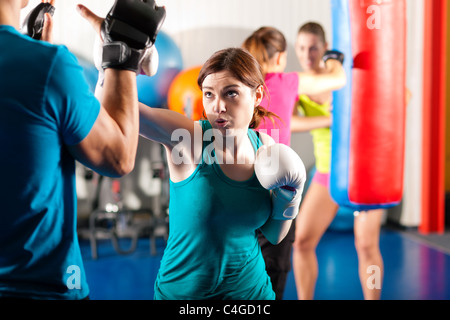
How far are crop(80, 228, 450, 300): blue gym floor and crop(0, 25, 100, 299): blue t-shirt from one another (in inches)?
74.1

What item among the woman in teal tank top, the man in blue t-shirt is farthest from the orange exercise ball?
the man in blue t-shirt

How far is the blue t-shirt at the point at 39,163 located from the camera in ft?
2.65

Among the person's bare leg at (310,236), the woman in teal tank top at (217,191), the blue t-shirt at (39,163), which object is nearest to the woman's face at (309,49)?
the person's bare leg at (310,236)

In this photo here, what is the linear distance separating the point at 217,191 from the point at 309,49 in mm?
1275

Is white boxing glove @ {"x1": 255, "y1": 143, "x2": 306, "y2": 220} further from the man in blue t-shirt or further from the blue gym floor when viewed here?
the blue gym floor

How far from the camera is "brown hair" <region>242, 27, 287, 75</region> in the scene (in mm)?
1509

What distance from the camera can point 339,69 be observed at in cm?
174

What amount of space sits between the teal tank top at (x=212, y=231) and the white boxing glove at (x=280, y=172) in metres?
0.06

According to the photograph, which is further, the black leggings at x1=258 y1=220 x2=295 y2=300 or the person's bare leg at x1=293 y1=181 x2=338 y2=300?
the person's bare leg at x1=293 y1=181 x2=338 y2=300

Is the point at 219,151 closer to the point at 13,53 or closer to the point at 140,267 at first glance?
the point at 13,53

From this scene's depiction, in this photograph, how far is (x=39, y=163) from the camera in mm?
861

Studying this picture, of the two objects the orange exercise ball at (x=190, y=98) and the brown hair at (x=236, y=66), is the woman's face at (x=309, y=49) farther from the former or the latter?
the brown hair at (x=236, y=66)
